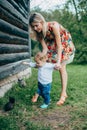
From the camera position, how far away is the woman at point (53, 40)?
4.29 metres

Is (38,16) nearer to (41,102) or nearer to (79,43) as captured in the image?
(41,102)

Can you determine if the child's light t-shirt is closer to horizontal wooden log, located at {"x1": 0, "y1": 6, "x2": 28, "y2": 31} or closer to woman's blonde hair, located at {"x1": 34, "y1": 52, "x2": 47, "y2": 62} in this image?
woman's blonde hair, located at {"x1": 34, "y1": 52, "x2": 47, "y2": 62}

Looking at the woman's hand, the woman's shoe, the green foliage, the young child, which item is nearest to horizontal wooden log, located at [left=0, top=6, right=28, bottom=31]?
the young child

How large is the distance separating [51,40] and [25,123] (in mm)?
1672

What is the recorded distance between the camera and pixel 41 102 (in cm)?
480

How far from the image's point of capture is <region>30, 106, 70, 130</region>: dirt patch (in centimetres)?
355

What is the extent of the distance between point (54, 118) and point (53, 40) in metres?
1.39

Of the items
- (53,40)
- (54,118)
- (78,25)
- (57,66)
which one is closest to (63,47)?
(53,40)

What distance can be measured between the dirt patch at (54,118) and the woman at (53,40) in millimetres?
427

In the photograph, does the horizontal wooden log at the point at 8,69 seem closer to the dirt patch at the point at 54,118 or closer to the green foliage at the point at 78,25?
the dirt patch at the point at 54,118

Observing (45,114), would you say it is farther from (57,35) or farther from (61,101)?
(57,35)

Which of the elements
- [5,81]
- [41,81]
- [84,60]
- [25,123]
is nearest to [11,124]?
[25,123]

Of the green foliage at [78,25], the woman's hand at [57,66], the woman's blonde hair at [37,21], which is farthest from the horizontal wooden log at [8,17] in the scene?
the green foliage at [78,25]

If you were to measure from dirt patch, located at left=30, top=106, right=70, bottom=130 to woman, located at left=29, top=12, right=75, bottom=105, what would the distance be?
1.40 feet
